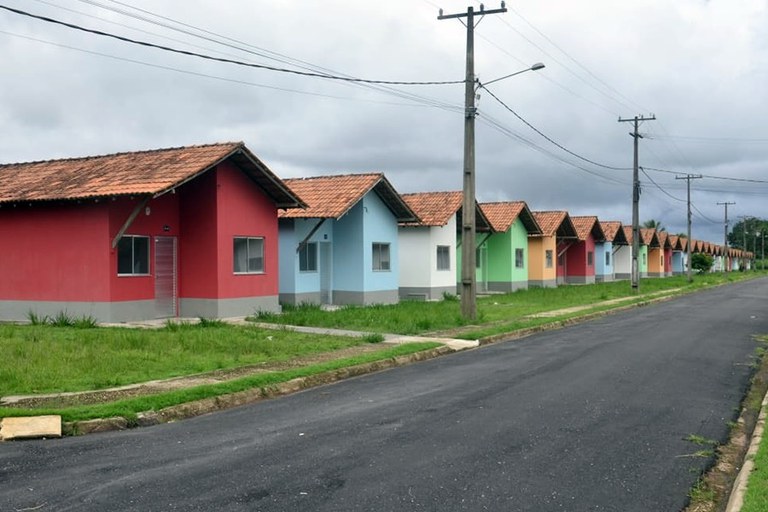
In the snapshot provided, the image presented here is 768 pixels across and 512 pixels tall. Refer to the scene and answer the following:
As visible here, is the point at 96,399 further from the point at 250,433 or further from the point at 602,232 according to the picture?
the point at 602,232

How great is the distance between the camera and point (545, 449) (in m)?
7.88

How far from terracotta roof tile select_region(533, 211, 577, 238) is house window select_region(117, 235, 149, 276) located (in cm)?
3074

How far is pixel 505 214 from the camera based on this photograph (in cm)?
4400

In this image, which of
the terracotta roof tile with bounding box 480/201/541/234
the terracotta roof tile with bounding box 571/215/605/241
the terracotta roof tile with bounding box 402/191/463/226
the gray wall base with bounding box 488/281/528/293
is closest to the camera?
the terracotta roof tile with bounding box 402/191/463/226

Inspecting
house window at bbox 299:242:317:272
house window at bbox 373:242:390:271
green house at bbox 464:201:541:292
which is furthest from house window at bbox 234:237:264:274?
green house at bbox 464:201:541:292

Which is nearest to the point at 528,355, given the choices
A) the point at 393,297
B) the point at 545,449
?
the point at 545,449

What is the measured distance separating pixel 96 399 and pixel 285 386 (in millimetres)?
2799

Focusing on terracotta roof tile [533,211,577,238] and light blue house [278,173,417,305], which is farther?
terracotta roof tile [533,211,577,238]

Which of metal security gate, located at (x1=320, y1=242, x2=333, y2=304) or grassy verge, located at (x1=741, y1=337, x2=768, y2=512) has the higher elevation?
metal security gate, located at (x1=320, y1=242, x2=333, y2=304)

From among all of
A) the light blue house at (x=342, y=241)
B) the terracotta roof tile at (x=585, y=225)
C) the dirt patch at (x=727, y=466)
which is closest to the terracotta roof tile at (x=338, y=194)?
the light blue house at (x=342, y=241)

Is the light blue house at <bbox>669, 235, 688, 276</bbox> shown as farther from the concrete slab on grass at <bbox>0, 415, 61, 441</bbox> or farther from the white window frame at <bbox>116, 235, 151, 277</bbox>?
the concrete slab on grass at <bbox>0, 415, 61, 441</bbox>

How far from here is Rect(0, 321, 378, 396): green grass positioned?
38.5ft

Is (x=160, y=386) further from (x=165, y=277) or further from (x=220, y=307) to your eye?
(x=165, y=277)

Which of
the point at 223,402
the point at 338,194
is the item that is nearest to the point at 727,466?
the point at 223,402
